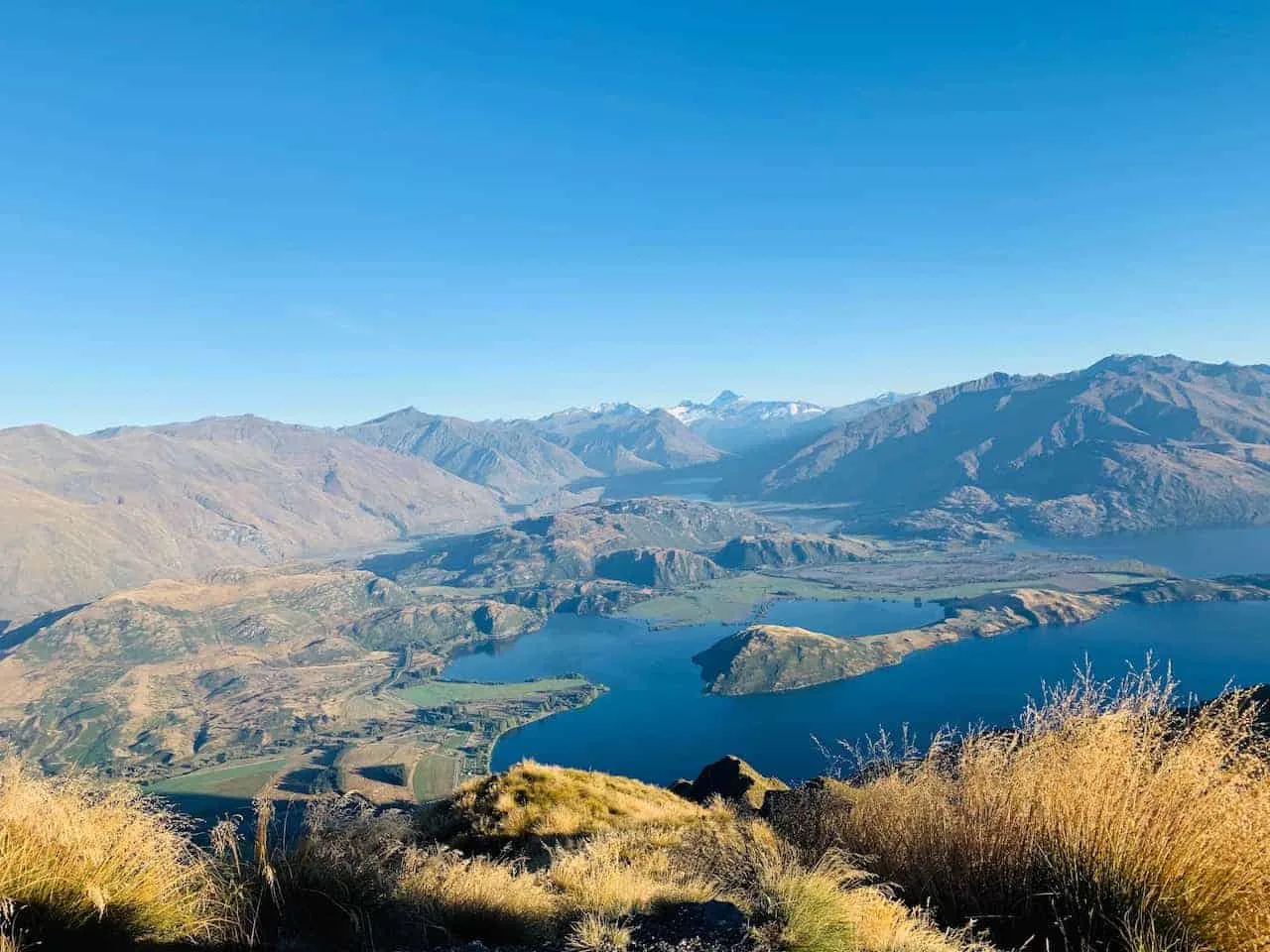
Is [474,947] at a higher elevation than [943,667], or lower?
higher

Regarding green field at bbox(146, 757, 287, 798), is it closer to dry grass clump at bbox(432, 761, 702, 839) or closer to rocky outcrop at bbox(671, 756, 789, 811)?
rocky outcrop at bbox(671, 756, 789, 811)

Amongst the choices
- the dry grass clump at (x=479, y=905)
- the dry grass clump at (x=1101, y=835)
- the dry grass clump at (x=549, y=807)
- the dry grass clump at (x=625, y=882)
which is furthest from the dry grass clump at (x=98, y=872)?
the dry grass clump at (x=549, y=807)

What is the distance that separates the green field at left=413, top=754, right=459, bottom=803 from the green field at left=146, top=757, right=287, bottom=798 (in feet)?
114

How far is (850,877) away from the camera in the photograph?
6.18 m

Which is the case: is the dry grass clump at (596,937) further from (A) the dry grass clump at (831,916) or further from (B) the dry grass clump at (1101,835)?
(B) the dry grass clump at (1101,835)

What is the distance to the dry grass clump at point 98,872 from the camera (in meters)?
4.62

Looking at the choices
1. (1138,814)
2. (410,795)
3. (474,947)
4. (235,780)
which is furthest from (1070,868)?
(235,780)

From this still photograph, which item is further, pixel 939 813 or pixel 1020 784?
pixel 939 813

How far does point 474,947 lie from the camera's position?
219 inches

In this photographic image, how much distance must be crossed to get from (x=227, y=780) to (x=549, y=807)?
193 metres

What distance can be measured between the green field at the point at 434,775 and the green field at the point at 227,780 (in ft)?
114

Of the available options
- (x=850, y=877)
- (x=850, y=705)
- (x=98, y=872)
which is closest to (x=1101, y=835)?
(x=850, y=877)

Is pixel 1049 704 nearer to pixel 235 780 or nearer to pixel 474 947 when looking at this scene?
pixel 474 947

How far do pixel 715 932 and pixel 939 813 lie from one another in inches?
120
